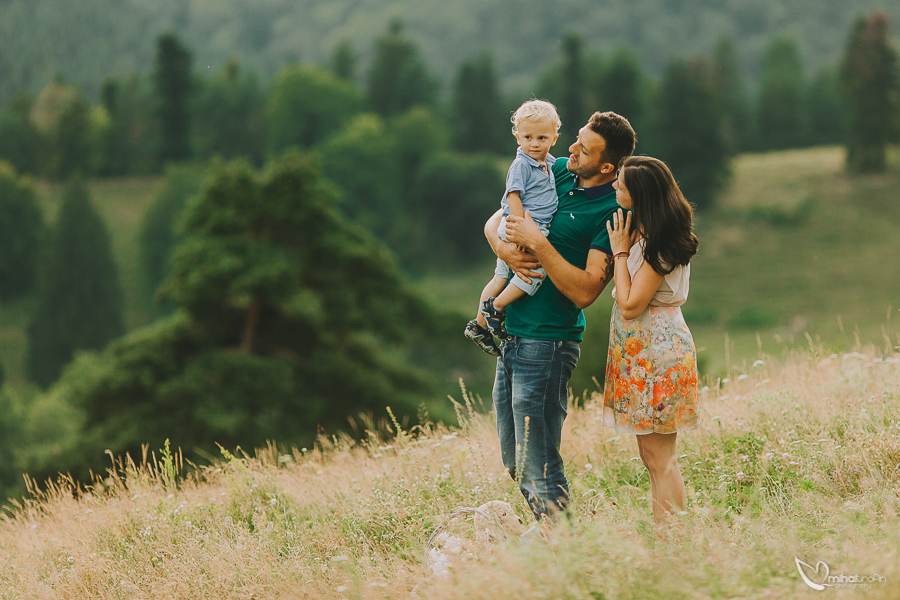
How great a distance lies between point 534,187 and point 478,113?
7373cm

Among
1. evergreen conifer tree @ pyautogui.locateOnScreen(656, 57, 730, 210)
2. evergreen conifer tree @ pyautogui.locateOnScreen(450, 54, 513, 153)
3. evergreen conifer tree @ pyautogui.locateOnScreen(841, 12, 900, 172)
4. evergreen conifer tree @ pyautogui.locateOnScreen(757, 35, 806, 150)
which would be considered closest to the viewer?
evergreen conifer tree @ pyautogui.locateOnScreen(841, 12, 900, 172)

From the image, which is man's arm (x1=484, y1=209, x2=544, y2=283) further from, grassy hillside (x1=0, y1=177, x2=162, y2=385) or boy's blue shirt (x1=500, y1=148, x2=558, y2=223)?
grassy hillside (x1=0, y1=177, x2=162, y2=385)

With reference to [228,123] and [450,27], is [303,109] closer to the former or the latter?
[228,123]

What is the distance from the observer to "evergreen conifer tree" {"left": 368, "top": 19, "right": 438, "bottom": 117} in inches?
3187

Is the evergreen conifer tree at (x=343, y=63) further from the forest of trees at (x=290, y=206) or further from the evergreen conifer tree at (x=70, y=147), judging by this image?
the evergreen conifer tree at (x=70, y=147)

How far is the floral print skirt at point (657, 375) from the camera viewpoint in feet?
10.9

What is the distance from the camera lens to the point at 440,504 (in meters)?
4.38

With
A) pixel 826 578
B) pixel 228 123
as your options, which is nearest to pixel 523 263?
pixel 826 578

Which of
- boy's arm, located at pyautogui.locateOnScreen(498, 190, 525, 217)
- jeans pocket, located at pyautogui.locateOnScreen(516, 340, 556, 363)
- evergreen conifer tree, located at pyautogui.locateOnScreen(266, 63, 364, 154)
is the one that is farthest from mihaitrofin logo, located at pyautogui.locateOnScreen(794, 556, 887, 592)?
evergreen conifer tree, located at pyautogui.locateOnScreen(266, 63, 364, 154)

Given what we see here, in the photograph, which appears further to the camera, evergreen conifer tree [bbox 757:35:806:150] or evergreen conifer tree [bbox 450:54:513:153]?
evergreen conifer tree [bbox 450:54:513:153]

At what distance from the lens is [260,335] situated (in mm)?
19297

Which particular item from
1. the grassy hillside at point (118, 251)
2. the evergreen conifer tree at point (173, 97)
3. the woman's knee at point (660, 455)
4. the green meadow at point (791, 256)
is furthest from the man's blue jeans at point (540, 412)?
the evergreen conifer tree at point (173, 97)

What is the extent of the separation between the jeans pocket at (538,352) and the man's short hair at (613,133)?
0.86m

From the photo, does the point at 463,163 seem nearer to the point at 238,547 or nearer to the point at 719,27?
the point at 238,547
